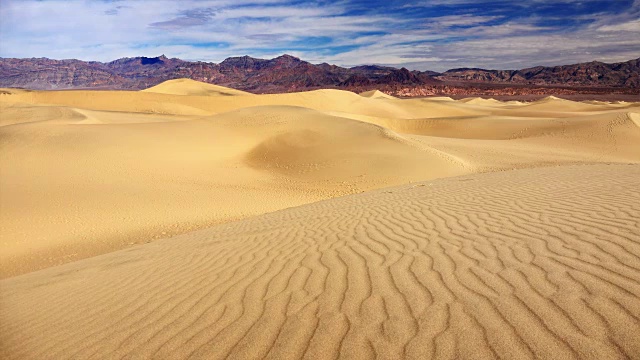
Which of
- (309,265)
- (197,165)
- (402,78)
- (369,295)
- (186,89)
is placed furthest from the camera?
(402,78)

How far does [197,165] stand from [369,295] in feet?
45.3

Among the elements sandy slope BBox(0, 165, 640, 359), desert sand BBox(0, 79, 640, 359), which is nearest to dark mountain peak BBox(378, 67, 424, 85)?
desert sand BBox(0, 79, 640, 359)

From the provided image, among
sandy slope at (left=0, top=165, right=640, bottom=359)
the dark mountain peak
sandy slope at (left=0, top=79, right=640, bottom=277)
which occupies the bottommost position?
sandy slope at (left=0, top=79, right=640, bottom=277)

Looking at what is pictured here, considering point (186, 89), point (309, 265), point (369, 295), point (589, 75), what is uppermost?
point (589, 75)

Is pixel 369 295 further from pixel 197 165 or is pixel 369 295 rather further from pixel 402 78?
pixel 402 78

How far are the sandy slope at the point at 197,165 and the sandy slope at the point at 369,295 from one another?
4.62 metres

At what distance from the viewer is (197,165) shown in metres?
16.0

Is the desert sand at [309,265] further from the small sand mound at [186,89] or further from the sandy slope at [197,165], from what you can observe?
the small sand mound at [186,89]

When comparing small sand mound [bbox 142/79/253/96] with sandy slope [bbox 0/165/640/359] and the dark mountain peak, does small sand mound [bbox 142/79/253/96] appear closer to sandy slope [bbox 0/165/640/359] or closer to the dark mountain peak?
sandy slope [bbox 0/165/640/359]

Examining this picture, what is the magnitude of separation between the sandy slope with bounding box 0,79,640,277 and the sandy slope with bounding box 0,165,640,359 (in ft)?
15.1

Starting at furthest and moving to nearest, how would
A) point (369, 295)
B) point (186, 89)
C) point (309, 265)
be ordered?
point (186, 89) < point (309, 265) < point (369, 295)

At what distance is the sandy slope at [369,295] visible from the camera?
8.46ft

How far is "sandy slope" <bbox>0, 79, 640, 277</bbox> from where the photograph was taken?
1038cm

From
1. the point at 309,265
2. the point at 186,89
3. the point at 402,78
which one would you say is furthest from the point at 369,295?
the point at 402,78
